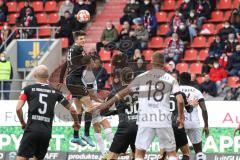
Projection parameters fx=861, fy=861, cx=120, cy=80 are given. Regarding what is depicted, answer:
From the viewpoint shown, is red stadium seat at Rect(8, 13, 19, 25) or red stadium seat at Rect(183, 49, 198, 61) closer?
red stadium seat at Rect(183, 49, 198, 61)

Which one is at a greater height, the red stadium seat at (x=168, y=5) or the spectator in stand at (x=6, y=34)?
the red stadium seat at (x=168, y=5)

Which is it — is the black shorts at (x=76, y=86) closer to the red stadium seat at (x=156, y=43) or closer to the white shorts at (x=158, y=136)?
the white shorts at (x=158, y=136)

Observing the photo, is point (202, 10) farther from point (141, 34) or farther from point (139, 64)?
point (139, 64)

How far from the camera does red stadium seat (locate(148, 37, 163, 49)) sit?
1092 inches

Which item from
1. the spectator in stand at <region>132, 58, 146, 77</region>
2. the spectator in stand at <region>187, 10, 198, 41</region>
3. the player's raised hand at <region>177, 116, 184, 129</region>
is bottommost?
the player's raised hand at <region>177, 116, 184, 129</region>

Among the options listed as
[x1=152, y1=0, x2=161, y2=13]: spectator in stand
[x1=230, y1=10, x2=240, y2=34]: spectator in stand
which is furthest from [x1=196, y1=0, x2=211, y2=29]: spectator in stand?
[x1=152, y1=0, x2=161, y2=13]: spectator in stand

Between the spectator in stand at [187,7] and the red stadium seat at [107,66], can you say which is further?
the spectator in stand at [187,7]

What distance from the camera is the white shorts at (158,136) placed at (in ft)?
50.1

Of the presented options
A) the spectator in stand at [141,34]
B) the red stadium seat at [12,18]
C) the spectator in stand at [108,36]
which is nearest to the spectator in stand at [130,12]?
the spectator in stand at [141,34]

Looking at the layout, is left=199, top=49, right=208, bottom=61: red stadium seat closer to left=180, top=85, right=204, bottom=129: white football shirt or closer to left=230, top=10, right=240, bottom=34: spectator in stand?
left=230, top=10, right=240, bottom=34: spectator in stand

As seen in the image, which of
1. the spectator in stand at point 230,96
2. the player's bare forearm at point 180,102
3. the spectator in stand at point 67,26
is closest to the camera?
the player's bare forearm at point 180,102

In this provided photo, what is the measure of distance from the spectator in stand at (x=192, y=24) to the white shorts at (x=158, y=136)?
477 inches

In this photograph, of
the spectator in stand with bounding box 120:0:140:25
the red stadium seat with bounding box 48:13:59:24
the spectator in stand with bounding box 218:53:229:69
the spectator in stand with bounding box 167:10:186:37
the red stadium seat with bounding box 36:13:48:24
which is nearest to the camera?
the spectator in stand with bounding box 218:53:229:69

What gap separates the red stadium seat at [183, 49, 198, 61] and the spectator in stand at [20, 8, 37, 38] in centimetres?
582
